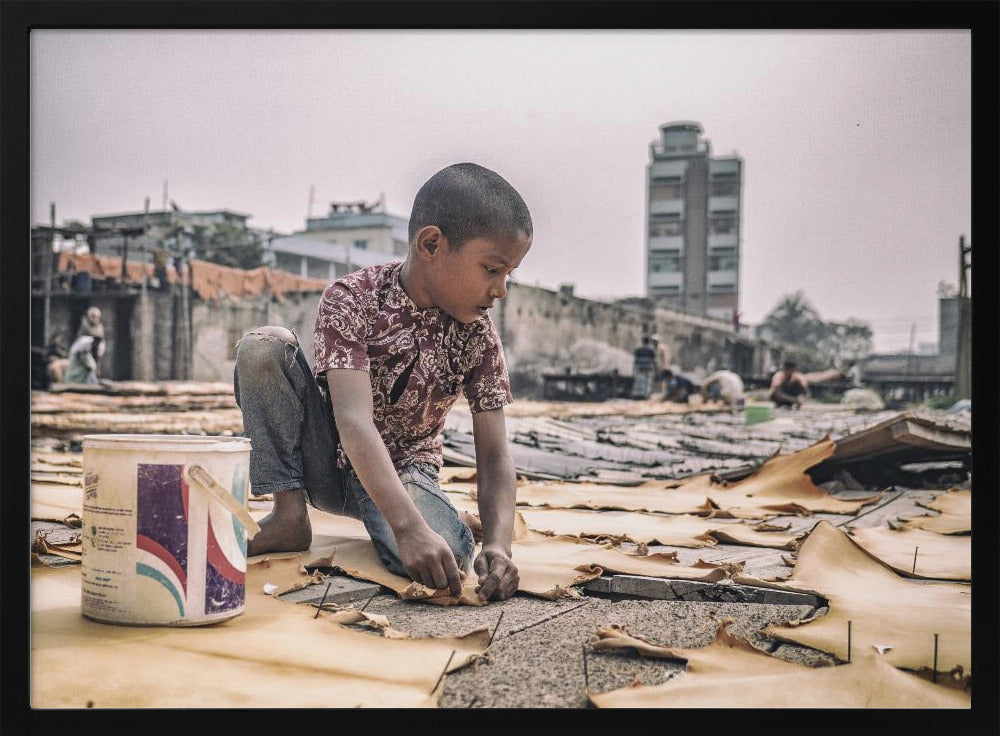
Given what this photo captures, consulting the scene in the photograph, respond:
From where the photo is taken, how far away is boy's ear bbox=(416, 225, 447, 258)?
1.80 metres

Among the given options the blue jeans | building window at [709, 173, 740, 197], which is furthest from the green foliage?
the blue jeans

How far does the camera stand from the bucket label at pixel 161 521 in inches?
53.7

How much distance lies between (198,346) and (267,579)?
7687mm

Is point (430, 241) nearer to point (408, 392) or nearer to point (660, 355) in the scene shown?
point (408, 392)

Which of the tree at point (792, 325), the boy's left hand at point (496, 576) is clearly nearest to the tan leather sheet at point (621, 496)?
the boy's left hand at point (496, 576)

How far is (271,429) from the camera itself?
2006mm

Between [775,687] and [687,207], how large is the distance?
8.15 feet

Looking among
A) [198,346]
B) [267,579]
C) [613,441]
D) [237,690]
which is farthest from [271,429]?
[198,346]

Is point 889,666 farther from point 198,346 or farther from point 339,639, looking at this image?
point 198,346

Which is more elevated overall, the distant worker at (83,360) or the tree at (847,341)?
the tree at (847,341)

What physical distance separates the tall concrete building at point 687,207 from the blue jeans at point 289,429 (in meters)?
1.51

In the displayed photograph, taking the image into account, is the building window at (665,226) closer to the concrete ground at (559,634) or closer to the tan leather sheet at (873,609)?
the tan leather sheet at (873,609)

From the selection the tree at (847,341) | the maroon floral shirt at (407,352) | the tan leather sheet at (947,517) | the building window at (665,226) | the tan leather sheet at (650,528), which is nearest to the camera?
the maroon floral shirt at (407,352)

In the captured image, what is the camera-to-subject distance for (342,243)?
26.4 feet
